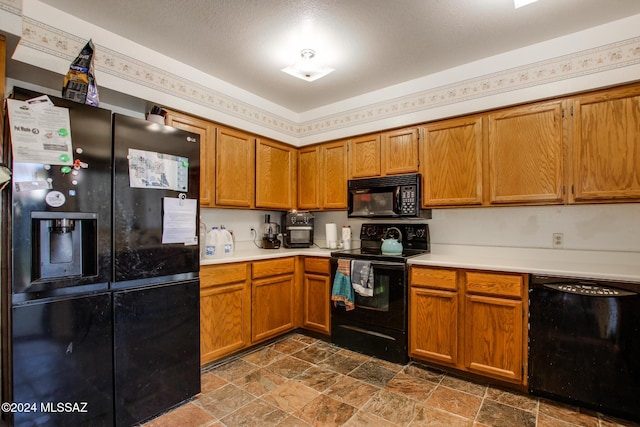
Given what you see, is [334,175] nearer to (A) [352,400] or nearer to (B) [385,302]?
(B) [385,302]

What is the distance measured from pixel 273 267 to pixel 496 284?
6.17 feet

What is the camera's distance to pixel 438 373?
2441mm

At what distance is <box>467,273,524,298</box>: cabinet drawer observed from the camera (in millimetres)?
2131

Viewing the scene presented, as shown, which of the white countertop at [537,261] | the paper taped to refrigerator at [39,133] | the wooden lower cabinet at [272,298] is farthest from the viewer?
the wooden lower cabinet at [272,298]

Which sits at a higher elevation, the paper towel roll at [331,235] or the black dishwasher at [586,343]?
the paper towel roll at [331,235]

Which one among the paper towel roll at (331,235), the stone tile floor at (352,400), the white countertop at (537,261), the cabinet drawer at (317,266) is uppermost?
the paper towel roll at (331,235)

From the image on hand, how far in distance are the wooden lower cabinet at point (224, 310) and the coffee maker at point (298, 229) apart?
84cm

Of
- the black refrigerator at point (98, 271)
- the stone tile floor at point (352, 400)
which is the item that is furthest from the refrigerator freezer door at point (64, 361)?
the stone tile floor at point (352, 400)

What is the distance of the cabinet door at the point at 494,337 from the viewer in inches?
83.6

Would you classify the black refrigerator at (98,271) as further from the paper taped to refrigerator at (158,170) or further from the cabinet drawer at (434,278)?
the cabinet drawer at (434,278)

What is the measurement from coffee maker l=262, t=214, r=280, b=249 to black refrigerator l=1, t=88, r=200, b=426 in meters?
1.31

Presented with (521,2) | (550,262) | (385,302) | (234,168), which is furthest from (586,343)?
(234,168)

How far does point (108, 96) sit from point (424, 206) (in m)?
2.70

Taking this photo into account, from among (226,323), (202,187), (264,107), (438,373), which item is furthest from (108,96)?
(438,373)
